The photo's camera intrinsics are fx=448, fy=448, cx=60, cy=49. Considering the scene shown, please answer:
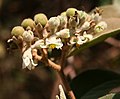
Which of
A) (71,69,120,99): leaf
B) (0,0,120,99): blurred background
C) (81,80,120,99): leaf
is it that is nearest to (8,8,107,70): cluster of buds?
(81,80,120,99): leaf

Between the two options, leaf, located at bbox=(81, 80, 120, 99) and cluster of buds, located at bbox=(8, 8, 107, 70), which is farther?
leaf, located at bbox=(81, 80, 120, 99)

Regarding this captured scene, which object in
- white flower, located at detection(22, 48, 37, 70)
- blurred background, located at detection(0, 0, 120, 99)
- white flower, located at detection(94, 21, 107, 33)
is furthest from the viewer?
blurred background, located at detection(0, 0, 120, 99)

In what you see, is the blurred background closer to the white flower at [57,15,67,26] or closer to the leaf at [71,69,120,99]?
the leaf at [71,69,120,99]

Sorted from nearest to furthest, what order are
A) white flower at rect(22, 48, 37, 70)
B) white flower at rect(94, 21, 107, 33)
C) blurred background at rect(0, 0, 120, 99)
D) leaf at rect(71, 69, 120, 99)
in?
white flower at rect(22, 48, 37, 70), white flower at rect(94, 21, 107, 33), leaf at rect(71, 69, 120, 99), blurred background at rect(0, 0, 120, 99)

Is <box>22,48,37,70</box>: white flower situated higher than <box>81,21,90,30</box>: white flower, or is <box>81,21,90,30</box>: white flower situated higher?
<box>81,21,90,30</box>: white flower

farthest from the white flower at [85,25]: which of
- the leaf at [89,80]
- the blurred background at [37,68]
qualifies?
the blurred background at [37,68]

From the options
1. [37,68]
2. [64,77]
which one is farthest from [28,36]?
[37,68]

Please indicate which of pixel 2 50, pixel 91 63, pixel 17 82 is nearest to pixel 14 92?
pixel 17 82

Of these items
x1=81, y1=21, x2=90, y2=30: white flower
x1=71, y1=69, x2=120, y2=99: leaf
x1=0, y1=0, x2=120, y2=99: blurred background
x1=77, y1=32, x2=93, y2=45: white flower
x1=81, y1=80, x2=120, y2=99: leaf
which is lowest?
x1=81, y1=80, x2=120, y2=99: leaf

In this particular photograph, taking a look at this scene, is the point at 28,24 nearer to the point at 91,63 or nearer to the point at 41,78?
the point at 91,63
